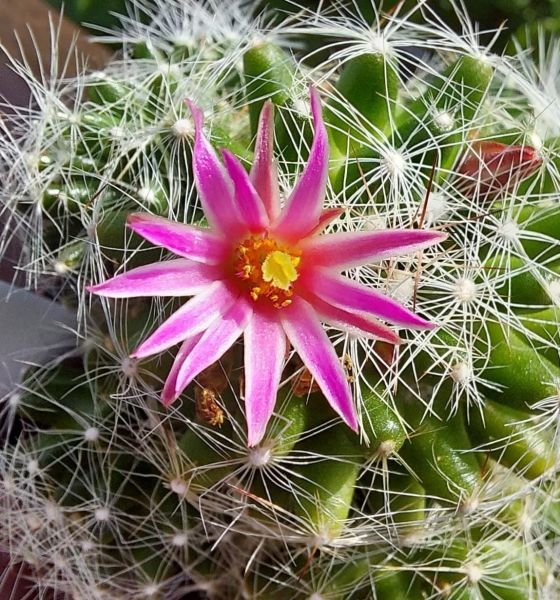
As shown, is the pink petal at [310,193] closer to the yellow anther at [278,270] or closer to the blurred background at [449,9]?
the yellow anther at [278,270]

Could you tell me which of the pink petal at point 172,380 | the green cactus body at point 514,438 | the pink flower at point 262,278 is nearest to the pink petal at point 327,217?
the pink flower at point 262,278

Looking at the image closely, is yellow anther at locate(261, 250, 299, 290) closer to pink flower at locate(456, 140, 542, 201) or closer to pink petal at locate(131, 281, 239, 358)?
pink petal at locate(131, 281, 239, 358)

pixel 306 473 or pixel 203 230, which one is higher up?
pixel 203 230

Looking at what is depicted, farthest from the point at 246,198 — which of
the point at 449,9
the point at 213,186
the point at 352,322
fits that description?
the point at 449,9

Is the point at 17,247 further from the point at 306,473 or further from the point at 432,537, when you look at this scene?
the point at 432,537

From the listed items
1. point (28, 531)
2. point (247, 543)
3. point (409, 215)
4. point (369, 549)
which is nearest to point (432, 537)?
point (369, 549)

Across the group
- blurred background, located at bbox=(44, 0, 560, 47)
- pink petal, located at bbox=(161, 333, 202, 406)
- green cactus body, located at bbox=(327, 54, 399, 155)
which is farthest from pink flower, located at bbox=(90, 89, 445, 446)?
blurred background, located at bbox=(44, 0, 560, 47)
